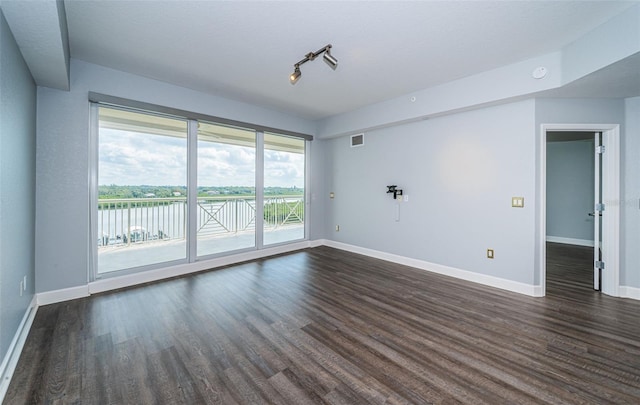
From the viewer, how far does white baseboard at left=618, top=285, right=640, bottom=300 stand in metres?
3.07

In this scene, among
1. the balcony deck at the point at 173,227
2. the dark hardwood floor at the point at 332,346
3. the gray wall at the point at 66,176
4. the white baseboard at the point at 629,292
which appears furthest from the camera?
the balcony deck at the point at 173,227

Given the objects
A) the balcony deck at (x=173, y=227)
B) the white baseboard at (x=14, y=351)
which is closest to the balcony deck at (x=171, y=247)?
the balcony deck at (x=173, y=227)

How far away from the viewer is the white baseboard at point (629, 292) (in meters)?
3.07

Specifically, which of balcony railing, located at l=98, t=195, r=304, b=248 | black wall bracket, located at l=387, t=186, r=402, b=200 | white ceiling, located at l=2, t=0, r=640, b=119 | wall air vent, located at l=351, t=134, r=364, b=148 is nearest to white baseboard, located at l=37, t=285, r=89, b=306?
balcony railing, located at l=98, t=195, r=304, b=248

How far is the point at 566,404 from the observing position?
1559mm

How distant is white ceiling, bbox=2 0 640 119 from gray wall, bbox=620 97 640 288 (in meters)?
0.59

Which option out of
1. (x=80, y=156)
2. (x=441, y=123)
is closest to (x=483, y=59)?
(x=441, y=123)

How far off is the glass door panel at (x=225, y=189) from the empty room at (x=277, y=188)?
0.04 metres

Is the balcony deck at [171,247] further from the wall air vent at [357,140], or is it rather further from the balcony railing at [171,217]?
the wall air vent at [357,140]

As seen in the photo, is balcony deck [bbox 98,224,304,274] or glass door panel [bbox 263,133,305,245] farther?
glass door panel [bbox 263,133,305,245]

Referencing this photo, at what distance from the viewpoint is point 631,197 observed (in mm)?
3123

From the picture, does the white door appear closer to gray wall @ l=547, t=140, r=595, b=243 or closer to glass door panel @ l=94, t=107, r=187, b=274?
gray wall @ l=547, t=140, r=595, b=243

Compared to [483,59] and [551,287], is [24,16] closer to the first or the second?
[483,59]

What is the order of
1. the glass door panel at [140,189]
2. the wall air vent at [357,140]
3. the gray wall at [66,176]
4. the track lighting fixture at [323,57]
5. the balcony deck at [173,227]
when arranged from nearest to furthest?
the track lighting fixture at [323,57] → the gray wall at [66,176] → the glass door panel at [140,189] → the balcony deck at [173,227] → the wall air vent at [357,140]
